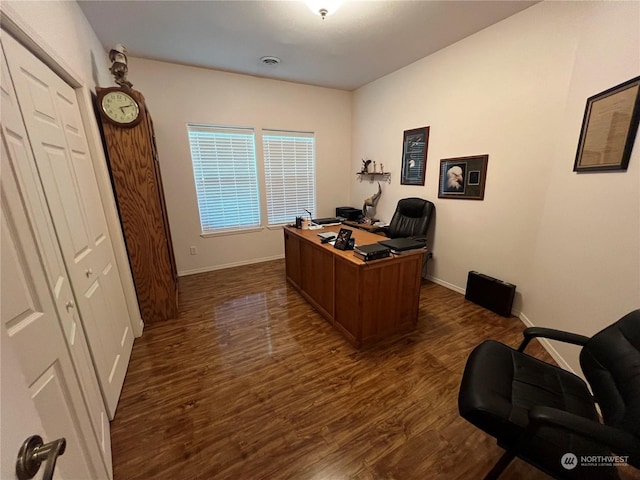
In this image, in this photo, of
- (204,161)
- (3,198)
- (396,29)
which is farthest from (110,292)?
(396,29)

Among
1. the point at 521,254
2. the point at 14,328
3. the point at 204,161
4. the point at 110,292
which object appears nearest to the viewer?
the point at 14,328

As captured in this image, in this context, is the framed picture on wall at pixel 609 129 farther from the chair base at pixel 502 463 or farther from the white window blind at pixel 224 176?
the white window blind at pixel 224 176

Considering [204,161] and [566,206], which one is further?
[204,161]

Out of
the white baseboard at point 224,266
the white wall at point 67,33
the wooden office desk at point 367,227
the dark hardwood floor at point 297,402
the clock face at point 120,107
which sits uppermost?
the white wall at point 67,33

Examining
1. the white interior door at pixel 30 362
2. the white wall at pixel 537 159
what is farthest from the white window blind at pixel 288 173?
the white interior door at pixel 30 362

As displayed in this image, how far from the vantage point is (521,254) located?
95.4 inches

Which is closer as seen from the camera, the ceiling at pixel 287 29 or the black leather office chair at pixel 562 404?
the black leather office chair at pixel 562 404

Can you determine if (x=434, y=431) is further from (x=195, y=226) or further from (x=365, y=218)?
(x=195, y=226)

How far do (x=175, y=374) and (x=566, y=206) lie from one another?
3226mm

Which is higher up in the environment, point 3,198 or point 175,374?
point 3,198

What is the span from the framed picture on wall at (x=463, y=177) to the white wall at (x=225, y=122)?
2.00m

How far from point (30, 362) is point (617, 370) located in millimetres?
2108

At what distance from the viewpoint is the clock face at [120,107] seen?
2.03m

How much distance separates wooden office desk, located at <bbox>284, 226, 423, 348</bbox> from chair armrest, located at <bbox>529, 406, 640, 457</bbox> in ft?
3.85
